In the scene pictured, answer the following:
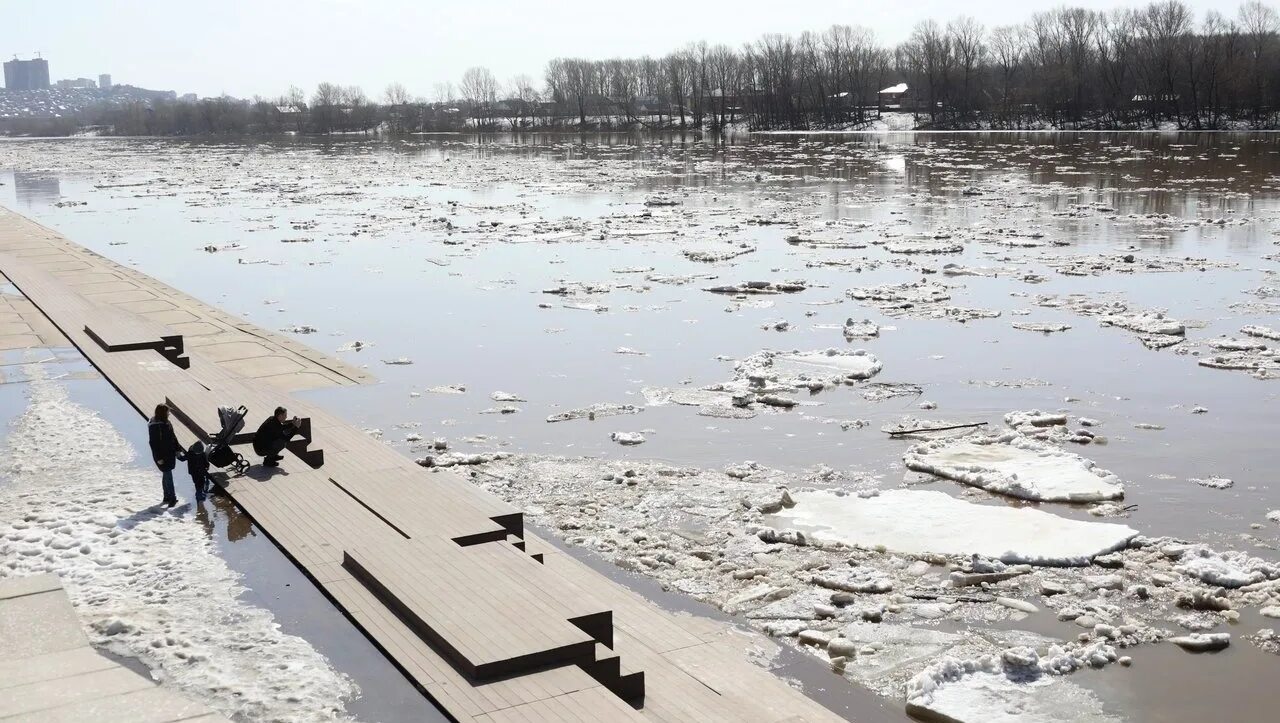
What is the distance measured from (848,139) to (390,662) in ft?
349

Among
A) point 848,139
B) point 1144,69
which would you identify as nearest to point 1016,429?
point 848,139

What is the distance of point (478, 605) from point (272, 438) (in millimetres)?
4842

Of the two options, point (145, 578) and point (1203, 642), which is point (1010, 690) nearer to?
point (1203, 642)

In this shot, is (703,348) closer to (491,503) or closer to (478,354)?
(478,354)

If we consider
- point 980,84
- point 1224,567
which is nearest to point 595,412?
point 1224,567

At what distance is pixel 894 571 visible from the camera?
1138cm

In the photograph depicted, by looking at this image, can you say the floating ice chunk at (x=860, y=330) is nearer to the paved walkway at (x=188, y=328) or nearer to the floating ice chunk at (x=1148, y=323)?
the floating ice chunk at (x=1148, y=323)

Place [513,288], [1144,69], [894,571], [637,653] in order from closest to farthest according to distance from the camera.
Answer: [637,653]
[894,571]
[513,288]
[1144,69]

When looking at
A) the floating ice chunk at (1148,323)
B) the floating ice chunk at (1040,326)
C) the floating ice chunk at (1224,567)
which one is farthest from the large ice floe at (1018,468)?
the floating ice chunk at (1148,323)

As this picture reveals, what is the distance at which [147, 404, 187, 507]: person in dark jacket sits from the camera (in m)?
11.9

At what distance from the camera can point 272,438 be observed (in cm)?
1303

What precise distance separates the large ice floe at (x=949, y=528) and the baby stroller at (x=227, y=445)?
580 cm

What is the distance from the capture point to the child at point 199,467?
11.9 meters

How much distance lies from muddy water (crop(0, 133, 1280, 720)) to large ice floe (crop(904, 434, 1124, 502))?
1.11 ft
